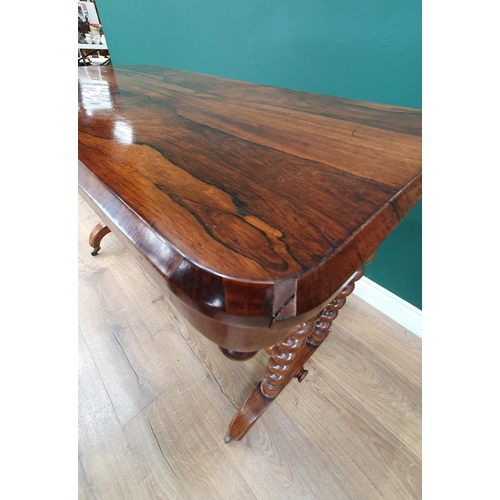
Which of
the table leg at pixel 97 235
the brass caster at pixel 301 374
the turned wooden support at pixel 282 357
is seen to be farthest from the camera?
the table leg at pixel 97 235

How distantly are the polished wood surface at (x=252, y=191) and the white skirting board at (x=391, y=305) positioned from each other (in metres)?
0.58

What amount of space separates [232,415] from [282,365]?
0.24 m

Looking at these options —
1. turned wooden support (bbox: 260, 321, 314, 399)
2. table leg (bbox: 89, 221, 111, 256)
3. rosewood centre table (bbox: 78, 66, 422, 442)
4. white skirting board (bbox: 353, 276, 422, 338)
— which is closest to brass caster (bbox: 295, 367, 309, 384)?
turned wooden support (bbox: 260, 321, 314, 399)

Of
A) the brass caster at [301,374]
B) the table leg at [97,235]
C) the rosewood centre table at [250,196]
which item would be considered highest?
the rosewood centre table at [250,196]

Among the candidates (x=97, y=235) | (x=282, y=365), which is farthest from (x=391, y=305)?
(x=97, y=235)

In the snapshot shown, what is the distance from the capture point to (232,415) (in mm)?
663

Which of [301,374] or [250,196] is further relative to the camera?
[301,374]

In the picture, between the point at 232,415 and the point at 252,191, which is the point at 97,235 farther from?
the point at 252,191

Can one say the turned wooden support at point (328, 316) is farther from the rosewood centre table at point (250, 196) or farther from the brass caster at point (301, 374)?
the rosewood centre table at point (250, 196)

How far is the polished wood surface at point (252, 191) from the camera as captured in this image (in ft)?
0.61

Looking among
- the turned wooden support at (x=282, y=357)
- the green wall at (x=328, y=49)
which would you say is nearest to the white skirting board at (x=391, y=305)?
the green wall at (x=328, y=49)

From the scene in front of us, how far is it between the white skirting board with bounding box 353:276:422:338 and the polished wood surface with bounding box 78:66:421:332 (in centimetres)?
58

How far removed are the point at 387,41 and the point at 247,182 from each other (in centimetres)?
58
